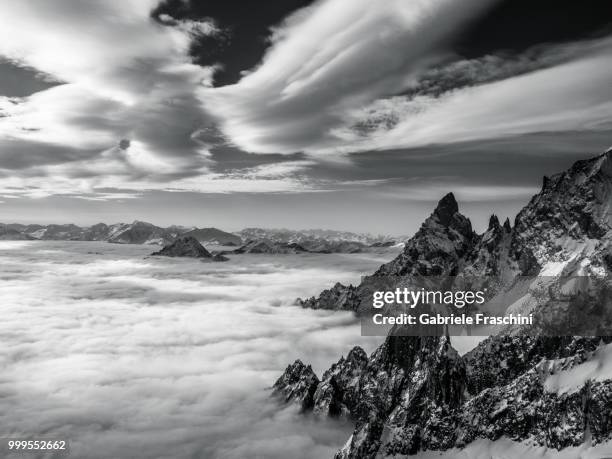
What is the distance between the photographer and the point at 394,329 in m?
170

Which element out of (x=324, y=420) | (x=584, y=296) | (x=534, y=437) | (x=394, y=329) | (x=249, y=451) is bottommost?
(x=249, y=451)

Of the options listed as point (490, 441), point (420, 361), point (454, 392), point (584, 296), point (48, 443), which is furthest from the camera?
point (48, 443)

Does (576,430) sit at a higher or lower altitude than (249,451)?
higher

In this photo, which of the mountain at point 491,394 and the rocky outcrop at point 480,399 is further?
the mountain at point 491,394

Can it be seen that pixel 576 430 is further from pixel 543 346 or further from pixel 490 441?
pixel 543 346

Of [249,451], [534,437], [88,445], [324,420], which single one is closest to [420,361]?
[534,437]

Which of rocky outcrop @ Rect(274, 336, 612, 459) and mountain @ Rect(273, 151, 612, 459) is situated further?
mountain @ Rect(273, 151, 612, 459)

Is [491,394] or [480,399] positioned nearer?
[491,394]

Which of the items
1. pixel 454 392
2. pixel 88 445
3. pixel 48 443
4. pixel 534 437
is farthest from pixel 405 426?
pixel 48 443

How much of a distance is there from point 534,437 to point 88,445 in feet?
703

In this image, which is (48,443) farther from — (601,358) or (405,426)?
(601,358)

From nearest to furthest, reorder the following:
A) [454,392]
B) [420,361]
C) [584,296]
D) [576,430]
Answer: [576,430] < [454,392] < [420,361] < [584,296]

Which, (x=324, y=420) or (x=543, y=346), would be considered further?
(x=324, y=420)

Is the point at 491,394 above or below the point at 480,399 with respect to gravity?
above
